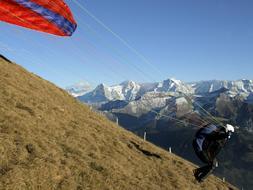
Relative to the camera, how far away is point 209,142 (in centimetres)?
2344

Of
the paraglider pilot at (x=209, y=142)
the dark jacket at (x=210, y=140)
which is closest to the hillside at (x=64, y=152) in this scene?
the paraglider pilot at (x=209, y=142)

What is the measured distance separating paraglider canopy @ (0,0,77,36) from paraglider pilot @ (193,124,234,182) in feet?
31.2

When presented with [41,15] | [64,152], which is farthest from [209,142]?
[41,15]

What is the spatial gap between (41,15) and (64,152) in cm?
978

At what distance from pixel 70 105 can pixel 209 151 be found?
2520 centimetres

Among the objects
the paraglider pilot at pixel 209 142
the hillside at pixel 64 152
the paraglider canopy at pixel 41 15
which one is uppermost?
the paraglider canopy at pixel 41 15

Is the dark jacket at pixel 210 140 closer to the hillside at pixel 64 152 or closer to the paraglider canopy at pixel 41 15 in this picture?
the hillside at pixel 64 152

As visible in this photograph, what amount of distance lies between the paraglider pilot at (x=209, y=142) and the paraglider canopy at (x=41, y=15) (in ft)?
31.2

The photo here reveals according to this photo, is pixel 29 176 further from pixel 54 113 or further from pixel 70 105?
pixel 70 105

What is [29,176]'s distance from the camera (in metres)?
21.6

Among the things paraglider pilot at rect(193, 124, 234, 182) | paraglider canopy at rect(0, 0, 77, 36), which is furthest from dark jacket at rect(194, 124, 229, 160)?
paraglider canopy at rect(0, 0, 77, 36)

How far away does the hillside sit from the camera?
75.6ft

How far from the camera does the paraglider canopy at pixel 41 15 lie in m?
20.9

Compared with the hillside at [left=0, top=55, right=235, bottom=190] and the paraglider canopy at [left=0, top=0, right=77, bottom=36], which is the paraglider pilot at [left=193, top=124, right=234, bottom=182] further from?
the paraglider canopy at [left=0, top=0, right=77, bottom=36]
